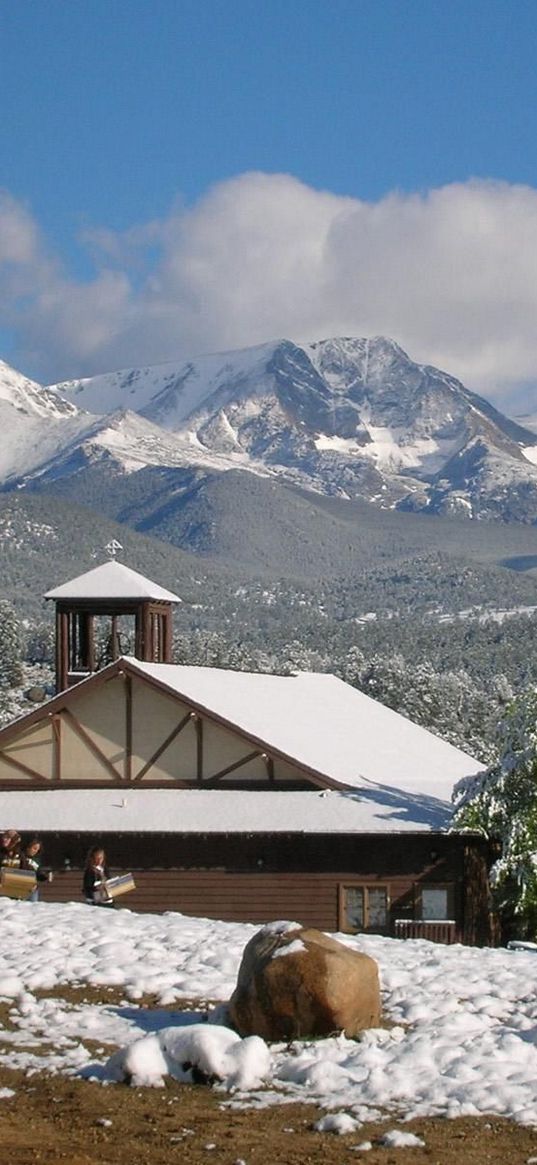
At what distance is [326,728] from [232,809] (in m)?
6.05

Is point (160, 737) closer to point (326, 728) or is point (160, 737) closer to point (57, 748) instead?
point (57, 748)

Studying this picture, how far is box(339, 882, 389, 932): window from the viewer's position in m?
28.2

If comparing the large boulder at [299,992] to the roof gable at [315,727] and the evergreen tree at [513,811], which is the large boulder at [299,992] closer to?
the evergreen tree at [513,811]

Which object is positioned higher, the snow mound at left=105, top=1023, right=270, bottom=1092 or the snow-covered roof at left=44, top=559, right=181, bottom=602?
the snow-covered roof at left=44, top=559, right=181, bottom=602

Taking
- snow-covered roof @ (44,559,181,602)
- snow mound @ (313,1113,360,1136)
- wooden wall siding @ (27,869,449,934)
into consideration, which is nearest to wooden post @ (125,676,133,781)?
wooden wall siding @ (27,869,449,934)

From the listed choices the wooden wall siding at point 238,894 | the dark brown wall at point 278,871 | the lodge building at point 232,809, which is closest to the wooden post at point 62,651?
the lodge building at point 232,809

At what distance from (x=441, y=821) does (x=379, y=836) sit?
1100 mm

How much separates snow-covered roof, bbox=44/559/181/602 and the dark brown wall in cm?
782

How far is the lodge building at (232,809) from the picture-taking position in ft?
91.8

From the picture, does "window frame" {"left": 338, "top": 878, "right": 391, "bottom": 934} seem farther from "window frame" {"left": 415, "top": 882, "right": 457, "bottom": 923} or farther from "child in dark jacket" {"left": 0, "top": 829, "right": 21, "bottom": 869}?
"child in dark jacket" {"left": 0, "top": 829, "right": 21, "bottom": 869}

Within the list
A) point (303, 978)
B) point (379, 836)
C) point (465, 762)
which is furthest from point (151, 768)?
point (303, 978)

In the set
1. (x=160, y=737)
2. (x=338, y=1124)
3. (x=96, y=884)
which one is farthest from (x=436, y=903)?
(x=338, y=1124)

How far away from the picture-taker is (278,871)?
28.2 m

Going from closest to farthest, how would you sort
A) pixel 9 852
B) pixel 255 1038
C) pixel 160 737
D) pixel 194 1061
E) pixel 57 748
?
pixel 194 1061
pixel 255 1038
pixel 9 852
pixel 160 737
pixel 57 748
